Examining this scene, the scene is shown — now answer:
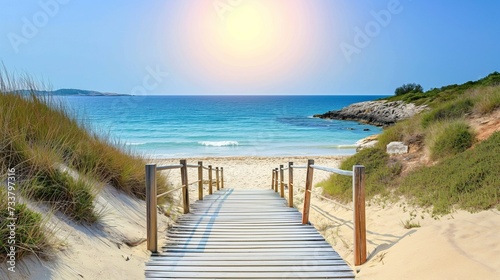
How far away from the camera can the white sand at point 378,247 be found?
3508mm

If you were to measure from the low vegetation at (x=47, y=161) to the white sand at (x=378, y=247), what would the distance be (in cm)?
24

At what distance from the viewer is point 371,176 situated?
28.6 ft

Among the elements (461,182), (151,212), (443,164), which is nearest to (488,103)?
(443,164)

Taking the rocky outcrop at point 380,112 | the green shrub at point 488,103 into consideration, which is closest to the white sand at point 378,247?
the green shrub at point 488,103

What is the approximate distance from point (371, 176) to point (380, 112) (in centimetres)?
4376

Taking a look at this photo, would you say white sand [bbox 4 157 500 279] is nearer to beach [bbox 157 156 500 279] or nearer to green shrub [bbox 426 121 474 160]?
beach [bbox 157 156 500 279]

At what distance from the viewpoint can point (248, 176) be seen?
17906 mm

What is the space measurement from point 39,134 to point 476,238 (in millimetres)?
5122

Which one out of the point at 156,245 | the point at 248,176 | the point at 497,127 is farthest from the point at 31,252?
the point at 248,176

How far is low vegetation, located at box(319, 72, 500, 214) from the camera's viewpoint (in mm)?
5758

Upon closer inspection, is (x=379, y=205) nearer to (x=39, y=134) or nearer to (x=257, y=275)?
(x=257, y=275)

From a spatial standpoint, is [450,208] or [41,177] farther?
[450,208]

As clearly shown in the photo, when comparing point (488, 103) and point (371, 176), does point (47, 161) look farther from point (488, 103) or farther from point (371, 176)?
point (488, 103)

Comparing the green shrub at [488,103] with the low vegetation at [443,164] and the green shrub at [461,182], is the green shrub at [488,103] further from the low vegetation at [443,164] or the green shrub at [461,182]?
the green shrub at [461,182]
